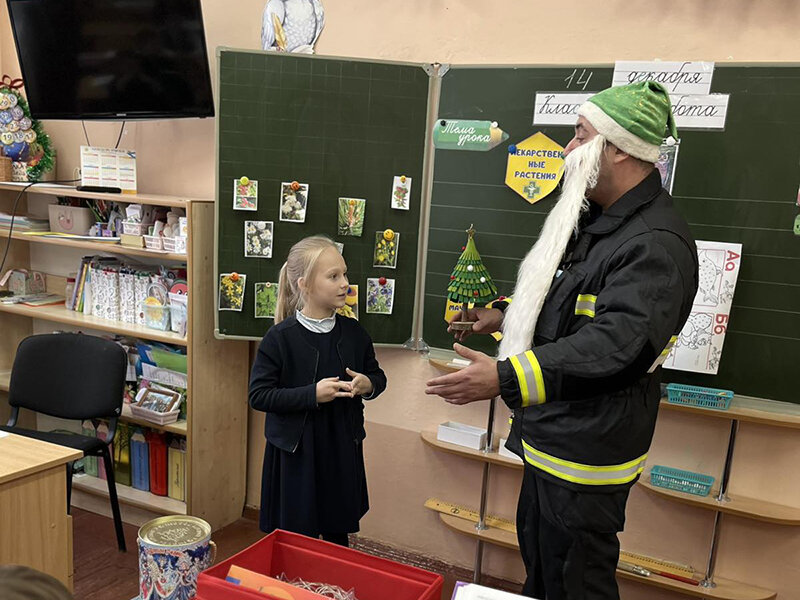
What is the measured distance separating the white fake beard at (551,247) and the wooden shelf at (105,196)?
1.63 metres

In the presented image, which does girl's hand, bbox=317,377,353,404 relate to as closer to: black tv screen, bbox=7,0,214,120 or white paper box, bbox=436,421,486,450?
white paper box, bbox=436,421,486,450

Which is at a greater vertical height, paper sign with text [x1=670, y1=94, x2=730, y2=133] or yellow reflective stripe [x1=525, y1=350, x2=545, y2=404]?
paper sign with text [x1=670, y1=94, x2=730, y2=133]

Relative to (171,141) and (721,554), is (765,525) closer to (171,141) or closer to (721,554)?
(721,554)

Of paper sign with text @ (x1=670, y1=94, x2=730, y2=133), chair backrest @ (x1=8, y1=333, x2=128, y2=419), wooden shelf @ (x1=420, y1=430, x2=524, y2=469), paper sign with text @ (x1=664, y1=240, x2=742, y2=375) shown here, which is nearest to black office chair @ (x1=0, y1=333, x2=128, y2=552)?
chair backrest @ (x1=8, y1=333, x2=128, y2=419)

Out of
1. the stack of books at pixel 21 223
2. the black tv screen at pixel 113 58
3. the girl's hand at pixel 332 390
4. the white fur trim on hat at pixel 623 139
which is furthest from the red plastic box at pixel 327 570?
the stack of books at pixel 21 223

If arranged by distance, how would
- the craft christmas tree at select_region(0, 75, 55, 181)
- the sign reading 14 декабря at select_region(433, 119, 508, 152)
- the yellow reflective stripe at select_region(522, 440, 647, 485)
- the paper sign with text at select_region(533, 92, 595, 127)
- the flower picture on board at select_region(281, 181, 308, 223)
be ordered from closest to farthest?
the yellow reflective stripe at select_region(522, 440, 647, 485)
the paper sign with text at select_region(533, 92, 595, 127)
the sign reading 14 декабря at select_region(433, 119, 508, 152)
the flower picture on board at select_region(281, 181, 308, 223)
the craft christmas tree at select_region(0, 75, 55, 181)

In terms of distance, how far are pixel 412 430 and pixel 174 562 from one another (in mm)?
1202

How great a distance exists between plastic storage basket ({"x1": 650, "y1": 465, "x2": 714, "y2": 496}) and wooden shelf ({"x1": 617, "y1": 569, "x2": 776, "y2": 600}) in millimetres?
332

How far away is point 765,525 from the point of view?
2.29m

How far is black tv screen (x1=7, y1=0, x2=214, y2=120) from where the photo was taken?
2.79 m

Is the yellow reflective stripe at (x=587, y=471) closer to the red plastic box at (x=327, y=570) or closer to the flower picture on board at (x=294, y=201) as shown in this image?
the red plastic box at (x=327, y=570)

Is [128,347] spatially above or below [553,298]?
below

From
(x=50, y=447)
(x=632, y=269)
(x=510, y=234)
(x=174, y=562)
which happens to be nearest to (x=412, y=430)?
(x=510, y=234)

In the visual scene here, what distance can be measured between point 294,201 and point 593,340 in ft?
5.37
